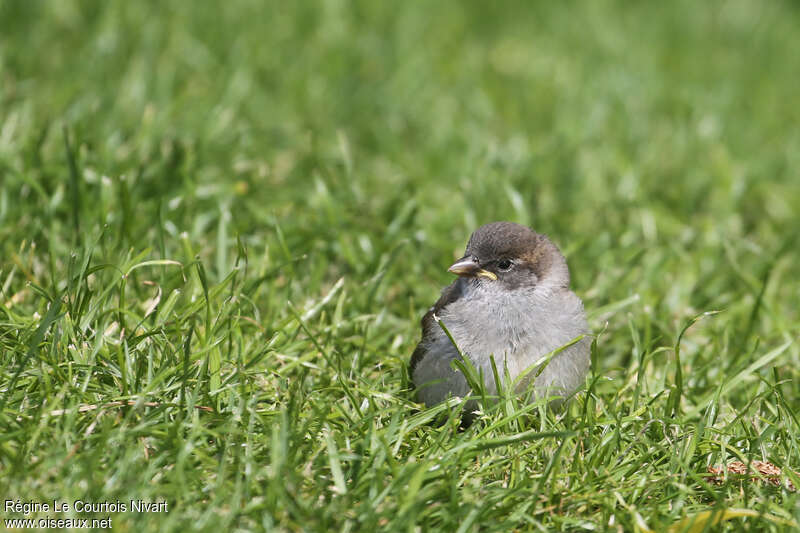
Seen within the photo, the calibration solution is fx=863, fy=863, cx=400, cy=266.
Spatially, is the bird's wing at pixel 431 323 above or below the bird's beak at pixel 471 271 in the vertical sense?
below

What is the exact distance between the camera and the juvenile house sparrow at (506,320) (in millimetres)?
3256

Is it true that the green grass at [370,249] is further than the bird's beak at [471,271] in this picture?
No

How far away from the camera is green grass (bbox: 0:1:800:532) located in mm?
2725

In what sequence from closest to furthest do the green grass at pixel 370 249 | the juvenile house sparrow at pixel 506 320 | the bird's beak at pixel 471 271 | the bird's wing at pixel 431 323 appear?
the green grass at pixel 370 249, the juvenile house sparrow at pixel 506 320, the bird's wing at pixel 431 323, the bird's beak at pixel 471 271

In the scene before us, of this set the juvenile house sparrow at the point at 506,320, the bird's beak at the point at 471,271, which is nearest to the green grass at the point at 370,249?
the juvenile house sparrow at the point at 506,320

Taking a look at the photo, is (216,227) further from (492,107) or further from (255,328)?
(492,107)

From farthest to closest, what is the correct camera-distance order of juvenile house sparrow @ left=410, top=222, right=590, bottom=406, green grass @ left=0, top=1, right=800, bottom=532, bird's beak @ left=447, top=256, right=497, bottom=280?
bird's beak @ left=447, top=256, right=497, bottom=280
juvenile house sparrow @ left=410, top=222, right=590, bottom=406
green grass @ left=0, top=1, right=800, bottom=532

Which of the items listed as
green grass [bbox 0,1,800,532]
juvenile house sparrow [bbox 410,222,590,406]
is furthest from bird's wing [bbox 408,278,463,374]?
green grass [bbox 0,1,800,532]

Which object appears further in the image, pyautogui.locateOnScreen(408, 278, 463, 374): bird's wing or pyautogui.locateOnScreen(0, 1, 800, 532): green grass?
pyautogui.locateOnScreen(408, 278, 463, 374): bird's wing

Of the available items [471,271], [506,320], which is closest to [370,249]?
[471,271]

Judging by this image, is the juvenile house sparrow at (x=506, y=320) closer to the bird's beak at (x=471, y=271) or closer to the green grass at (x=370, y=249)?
the bird's beak at (x=471, y=271)

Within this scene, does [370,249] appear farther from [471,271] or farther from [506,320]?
[506,320]

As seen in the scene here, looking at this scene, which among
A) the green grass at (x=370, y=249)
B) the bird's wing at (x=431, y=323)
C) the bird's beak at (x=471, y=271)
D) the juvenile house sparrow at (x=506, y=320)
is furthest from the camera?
the bird's beak at (x=471, y=271)

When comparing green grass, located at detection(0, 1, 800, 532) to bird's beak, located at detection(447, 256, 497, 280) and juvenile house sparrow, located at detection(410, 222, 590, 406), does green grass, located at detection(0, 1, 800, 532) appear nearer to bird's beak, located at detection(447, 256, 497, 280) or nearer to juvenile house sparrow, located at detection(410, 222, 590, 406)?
juvenile house sparrow, located at detection(410, 222, 590, 406)
